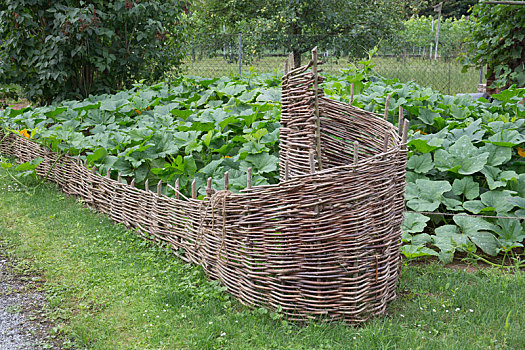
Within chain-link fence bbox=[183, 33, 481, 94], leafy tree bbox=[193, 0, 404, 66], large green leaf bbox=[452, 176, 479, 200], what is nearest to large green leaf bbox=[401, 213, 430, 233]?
large green leaf bbox=[452, 176, 479, 200]

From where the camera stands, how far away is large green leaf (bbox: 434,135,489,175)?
3.81 metres

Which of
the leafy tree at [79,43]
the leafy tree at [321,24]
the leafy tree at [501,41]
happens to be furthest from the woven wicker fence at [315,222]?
the leafy tree at [321,24]

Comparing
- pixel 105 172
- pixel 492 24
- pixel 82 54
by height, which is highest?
pixel 492 24

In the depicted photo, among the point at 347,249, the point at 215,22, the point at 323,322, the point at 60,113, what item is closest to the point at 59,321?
the point at 323,322

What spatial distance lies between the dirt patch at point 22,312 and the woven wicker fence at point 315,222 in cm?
103

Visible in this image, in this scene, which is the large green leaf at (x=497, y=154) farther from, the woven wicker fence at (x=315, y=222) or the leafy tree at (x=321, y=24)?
the leafy tree at (x=321, y=24)

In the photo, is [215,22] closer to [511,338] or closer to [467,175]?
[467,175]

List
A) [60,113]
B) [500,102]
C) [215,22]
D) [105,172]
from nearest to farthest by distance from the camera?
[105,172] → [500,102] → [60,113] → [215,22]

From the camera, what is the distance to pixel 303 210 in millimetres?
2518

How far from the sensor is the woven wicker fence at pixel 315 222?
251cm

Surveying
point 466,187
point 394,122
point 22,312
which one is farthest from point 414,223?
point 22,312

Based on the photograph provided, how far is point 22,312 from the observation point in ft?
9.75

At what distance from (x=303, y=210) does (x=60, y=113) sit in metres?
4.32

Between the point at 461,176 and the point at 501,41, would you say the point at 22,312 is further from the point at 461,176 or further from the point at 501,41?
the point at 501,41
